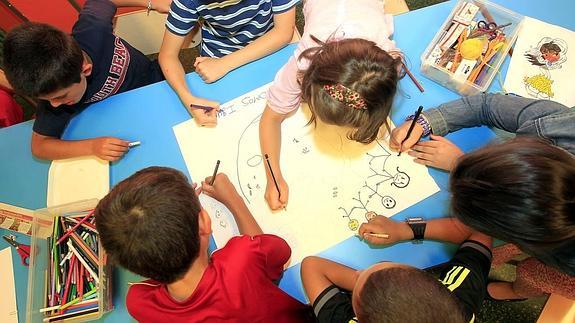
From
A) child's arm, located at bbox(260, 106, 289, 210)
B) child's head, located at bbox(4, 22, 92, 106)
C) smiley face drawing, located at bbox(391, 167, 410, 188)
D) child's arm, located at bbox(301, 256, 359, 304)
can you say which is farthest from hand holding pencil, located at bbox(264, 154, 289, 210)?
child's head, located at bbox(4, 22, 92, 106)

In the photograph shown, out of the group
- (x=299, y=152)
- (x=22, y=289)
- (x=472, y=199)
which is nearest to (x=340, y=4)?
(x=299, y=152)

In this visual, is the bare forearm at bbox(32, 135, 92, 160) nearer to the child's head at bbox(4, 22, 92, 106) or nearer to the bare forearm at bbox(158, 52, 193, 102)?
the child's head at bbox(4, 22, 92, 106)

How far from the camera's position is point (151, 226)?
0.63 meters

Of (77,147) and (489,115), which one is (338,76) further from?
(77,147)

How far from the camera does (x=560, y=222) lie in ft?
2.07

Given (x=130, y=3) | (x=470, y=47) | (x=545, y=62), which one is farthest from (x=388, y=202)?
(x=130, y=3)

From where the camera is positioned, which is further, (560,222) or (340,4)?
(340,4)

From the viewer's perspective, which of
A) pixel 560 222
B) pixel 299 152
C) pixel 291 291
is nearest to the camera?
pixel 560 222

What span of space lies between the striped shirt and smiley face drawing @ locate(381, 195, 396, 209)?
562 mm

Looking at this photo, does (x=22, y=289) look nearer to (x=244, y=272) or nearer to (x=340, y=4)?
(x=244, y=272)

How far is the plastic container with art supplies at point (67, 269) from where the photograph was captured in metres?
0.79

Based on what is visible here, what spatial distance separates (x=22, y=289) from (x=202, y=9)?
30.5 inches

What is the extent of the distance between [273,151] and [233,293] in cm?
33

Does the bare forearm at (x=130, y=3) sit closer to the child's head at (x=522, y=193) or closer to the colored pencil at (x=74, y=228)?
the colored pencil at (x=74, y=228)
